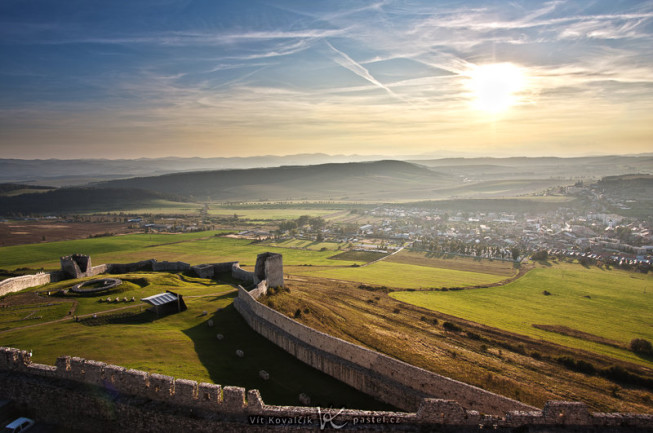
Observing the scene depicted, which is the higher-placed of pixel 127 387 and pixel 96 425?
pixel 127 387

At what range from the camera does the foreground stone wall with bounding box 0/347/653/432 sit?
13570mm

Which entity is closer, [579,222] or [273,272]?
[273,272]

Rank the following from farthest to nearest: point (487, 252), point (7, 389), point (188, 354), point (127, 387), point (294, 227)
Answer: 1. point (294, 227)
2. point (487, 252)
3. point (188, 354)
4. point (7, 389)
5. point (127, 387)

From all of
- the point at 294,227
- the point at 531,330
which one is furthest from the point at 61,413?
the point at 294,227

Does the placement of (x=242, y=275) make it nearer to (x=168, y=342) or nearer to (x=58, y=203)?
(x=168, y=342)

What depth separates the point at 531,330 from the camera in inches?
1524

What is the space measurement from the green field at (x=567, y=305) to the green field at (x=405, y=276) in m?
4.66

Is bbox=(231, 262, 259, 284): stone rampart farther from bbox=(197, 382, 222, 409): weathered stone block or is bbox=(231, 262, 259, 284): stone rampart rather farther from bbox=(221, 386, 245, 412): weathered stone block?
bbox=(221, 386, 245, 412): weathered stone block

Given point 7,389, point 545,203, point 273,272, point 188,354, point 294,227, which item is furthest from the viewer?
point 545,203

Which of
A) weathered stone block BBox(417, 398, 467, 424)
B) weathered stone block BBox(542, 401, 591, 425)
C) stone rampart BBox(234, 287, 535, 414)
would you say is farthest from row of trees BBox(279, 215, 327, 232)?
weathered stone block BBox(542, 401, 591, 425)

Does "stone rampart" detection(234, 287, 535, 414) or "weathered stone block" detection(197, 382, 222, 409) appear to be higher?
"weathered stone block" detection(197, 382, 222, 409)

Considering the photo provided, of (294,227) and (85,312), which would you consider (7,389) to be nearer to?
(85,312)

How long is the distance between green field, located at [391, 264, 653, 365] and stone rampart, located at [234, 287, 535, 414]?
24759 millimetres

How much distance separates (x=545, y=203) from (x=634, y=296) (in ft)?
409
